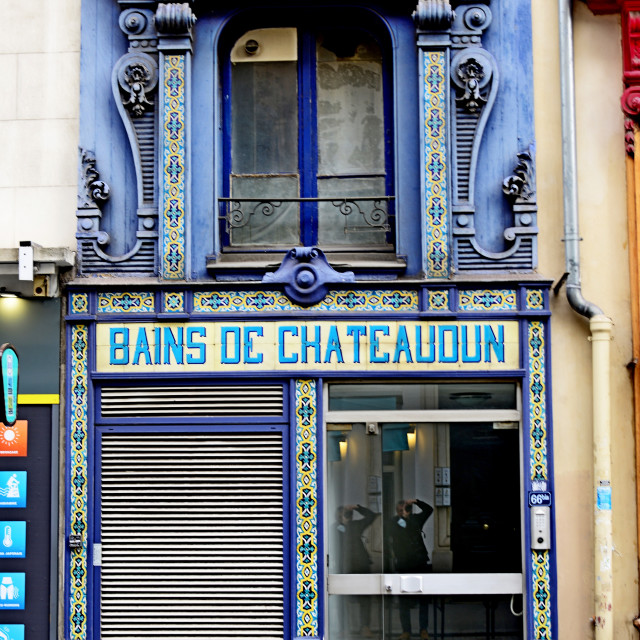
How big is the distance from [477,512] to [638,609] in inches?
66.4

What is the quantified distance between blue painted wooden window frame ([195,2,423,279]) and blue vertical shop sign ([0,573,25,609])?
328cm

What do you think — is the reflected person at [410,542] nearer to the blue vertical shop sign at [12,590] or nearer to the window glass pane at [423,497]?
the window glass pane at [423,497]

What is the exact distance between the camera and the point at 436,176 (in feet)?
31.9

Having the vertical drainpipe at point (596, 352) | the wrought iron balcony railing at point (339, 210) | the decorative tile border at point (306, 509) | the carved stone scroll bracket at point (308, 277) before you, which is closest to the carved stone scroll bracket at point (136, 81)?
the wrought iron balcony railing at point (339, 210)

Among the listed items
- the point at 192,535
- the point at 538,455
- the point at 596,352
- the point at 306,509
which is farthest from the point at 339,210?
the point at 192,535

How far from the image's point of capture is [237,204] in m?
10.1

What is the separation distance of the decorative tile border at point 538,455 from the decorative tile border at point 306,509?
2.00 m

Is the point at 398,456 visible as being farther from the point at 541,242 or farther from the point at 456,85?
the point at 456,85

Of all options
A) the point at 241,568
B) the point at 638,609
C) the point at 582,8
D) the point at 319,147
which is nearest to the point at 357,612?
the point at 241,568

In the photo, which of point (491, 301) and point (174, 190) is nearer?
point (491, 301)

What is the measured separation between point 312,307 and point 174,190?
1726 mm

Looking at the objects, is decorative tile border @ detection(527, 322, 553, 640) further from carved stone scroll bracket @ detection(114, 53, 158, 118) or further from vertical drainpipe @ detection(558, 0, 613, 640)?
carved stone scroll bracket @ detection(114, 53, 158, 118)

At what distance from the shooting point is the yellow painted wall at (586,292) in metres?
9.49

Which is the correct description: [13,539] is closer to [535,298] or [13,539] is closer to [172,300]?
[172,300]
